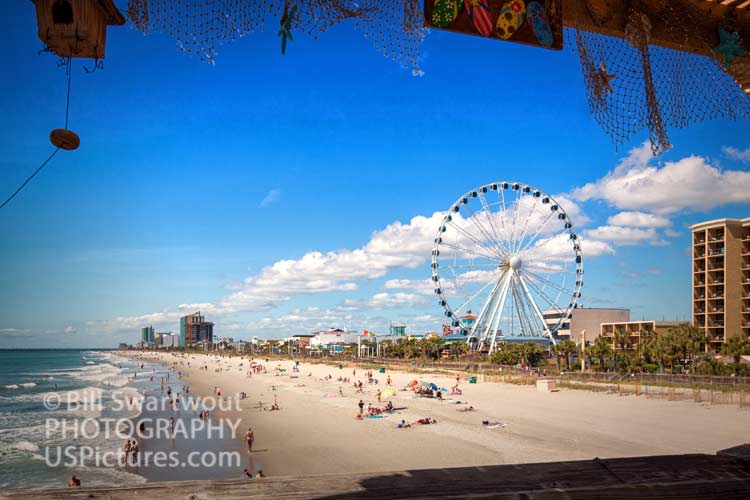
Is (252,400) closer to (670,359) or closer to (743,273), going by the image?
(670,359)

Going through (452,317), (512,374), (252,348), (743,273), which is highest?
(743,273)

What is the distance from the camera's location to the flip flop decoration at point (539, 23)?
2801mm

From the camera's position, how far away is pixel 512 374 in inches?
1866

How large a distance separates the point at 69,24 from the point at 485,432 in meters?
23.9

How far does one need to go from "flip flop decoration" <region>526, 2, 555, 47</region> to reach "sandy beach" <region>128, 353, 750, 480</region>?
53.8ft

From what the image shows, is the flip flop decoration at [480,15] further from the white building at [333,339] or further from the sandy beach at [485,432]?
the white building at [333,339]

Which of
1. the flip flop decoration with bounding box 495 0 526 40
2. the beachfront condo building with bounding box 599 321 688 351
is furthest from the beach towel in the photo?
the beachfront condo building with bounding box 599 321 688 351

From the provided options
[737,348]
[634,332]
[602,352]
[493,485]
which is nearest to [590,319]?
[634,332]

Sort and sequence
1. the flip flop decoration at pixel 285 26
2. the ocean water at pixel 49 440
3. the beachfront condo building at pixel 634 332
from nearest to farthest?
1. the flip flop decoration at pixel 285 26
2. the ocean water at pixel 49 440
3. the beachfront condo building at pixel 634 332

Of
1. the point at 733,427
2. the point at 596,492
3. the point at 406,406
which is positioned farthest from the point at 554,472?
the point at 406,406

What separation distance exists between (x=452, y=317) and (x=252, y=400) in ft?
77.1

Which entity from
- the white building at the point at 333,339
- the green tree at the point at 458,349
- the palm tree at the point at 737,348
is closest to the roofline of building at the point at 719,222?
the palm tree at the point at 737,348

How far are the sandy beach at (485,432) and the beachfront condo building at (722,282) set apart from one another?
74.1ft

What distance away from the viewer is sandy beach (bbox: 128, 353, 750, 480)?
18.9 meters
